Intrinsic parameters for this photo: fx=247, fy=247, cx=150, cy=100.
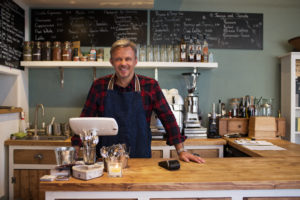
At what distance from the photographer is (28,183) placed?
105 inches

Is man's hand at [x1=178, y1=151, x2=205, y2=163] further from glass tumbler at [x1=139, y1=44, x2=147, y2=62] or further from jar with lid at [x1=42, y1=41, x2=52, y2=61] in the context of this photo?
jar with lid at [x1=42, y1=41, x2=52, y2=61]

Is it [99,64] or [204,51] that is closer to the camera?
[99,64]

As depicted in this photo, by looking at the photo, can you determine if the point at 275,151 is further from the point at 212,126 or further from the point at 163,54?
the point at 163,54

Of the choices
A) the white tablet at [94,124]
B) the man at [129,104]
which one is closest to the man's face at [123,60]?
the man at [129,104]

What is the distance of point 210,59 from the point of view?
3.18m

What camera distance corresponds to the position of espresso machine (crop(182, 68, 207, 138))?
291 centimetres

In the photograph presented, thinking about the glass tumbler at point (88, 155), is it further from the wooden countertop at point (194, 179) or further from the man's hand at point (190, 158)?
the man's hand at point (190, 158)

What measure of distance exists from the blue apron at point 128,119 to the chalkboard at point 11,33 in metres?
→ 1.54

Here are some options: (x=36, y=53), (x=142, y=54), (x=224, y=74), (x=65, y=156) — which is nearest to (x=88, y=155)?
(x=65, y=156)

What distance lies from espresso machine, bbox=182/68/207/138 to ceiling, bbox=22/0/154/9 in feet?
3.37

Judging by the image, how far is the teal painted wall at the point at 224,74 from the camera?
3.31 meters

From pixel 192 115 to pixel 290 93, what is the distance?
1267 millimetres

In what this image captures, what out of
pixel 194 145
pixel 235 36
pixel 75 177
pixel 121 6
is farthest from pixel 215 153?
pixel 121 6

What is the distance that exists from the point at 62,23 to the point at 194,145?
7.58 feet
